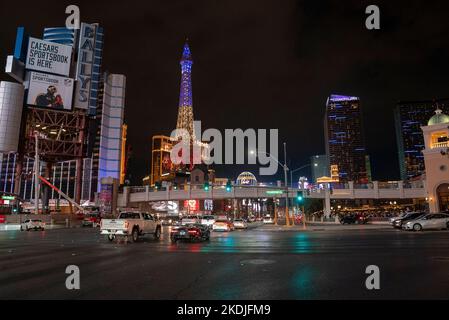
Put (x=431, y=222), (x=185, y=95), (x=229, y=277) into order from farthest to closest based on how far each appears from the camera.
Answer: (x=185, y=95), (x=431, y=222), (x=229, y=277)

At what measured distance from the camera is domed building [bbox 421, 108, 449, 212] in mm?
50119

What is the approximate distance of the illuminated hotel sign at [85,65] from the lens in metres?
88.4

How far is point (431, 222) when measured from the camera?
29844 millimetres

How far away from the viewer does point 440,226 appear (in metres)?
29.9

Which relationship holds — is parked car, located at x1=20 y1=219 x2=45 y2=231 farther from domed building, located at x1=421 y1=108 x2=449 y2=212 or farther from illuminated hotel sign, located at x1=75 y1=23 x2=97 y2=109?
domed building, located at x1=421 y1=108 x2=449 y2=212

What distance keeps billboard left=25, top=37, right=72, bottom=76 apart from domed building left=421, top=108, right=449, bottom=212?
73.3 metres

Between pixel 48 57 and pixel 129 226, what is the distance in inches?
2834

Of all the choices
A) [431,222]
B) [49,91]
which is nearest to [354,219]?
[431,222]

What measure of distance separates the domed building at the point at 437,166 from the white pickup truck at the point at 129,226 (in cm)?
4271

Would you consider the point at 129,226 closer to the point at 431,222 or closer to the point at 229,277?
the point at 229,277

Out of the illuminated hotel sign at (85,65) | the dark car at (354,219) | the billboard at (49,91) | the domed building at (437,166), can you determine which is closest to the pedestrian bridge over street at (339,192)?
the dark car at (354,219)

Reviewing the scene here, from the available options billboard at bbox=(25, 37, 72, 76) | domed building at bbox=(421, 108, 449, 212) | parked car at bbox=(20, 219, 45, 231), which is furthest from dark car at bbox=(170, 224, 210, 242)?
billboard at bbox=(25, 37, 72, 76)

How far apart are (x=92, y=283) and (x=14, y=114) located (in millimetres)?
85780
